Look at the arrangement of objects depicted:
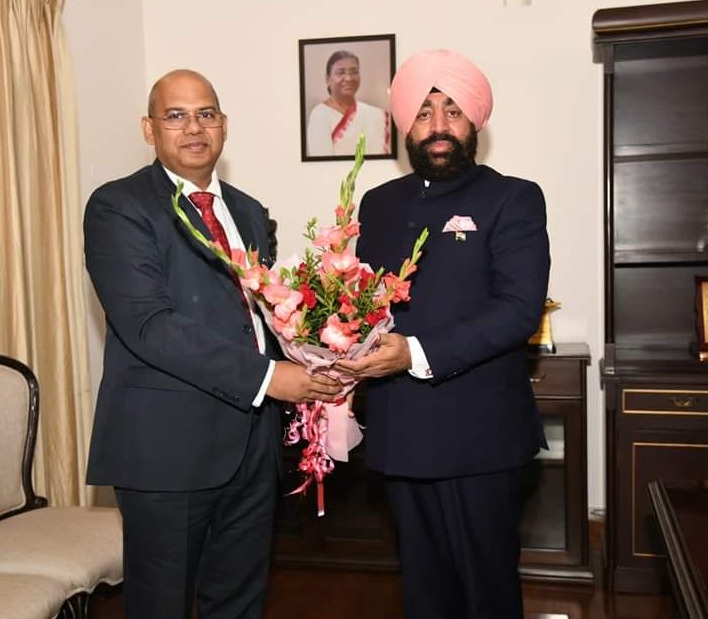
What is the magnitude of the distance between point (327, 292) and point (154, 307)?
1.35ft

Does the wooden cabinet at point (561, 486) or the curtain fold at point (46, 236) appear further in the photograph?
the wooden cabinet at point (561, 486)

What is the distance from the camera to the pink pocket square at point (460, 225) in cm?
219

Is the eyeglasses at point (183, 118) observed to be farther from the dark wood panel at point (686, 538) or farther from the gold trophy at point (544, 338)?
the gold trophy at point (544, 338)

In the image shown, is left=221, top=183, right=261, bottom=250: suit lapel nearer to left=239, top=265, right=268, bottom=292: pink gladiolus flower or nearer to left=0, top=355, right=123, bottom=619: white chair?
left=239, top=265, right=268, bottom=292: pink gladiolus flower

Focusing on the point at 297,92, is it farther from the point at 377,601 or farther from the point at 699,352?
the point at 377,601

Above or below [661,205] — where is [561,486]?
below

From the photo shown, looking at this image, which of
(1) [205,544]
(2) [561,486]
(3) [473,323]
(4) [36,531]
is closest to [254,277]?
(3) [473,323]

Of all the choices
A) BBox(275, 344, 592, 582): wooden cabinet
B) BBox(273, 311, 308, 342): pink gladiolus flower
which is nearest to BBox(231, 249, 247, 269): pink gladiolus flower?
BBox(273, 311, 308, 342): pink gladiolus flower

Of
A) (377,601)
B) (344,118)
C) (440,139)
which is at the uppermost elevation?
(344,118)

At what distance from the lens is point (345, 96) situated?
152 inches

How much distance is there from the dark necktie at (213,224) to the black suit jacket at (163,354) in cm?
3

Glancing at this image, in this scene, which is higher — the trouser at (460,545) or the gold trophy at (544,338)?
the gold trophy at (544,338)

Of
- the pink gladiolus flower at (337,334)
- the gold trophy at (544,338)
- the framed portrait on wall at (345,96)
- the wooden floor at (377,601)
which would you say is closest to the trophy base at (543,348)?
the gold trophy at (544,338)

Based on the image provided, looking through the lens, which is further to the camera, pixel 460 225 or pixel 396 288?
pixel 460 225
